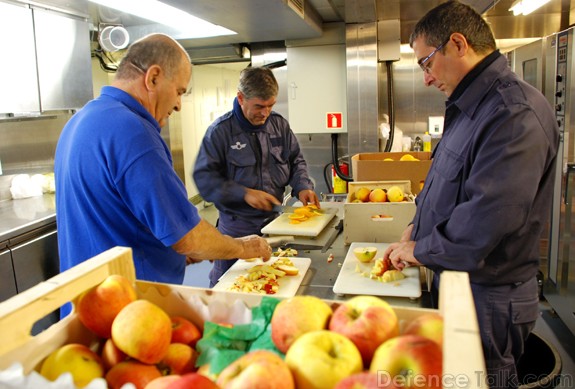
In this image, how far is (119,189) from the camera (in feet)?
4.87

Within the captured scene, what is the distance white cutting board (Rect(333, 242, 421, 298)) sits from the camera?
5.84 ft

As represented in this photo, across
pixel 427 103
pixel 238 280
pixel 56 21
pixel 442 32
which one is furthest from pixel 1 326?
pixel 427 103

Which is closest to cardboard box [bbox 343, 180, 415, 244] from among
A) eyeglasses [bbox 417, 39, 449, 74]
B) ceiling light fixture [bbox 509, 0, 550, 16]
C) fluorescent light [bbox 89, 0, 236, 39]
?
eyeglasses [bbox 417, 39, 449, 74]

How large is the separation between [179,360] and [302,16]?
326 centimetres

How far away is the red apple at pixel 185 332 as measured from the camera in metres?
0.85

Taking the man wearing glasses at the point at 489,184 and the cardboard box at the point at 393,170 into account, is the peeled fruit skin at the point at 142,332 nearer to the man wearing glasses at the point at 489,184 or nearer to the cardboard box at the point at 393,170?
the man wearing glasses at the point at 489,184

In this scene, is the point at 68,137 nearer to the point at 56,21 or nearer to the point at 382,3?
the point at 56,21

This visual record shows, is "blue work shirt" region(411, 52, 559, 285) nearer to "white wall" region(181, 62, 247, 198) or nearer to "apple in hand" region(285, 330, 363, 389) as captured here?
"apple in hand" region(285, 330, 363, 389)

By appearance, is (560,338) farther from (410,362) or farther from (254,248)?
(410,362)

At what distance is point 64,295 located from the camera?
0.81 metres

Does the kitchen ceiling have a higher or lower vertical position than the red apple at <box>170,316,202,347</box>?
higher

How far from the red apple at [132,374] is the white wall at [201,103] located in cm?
608

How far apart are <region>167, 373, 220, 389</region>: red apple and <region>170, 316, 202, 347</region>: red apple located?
0.19 m

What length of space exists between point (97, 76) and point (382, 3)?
354 cm
